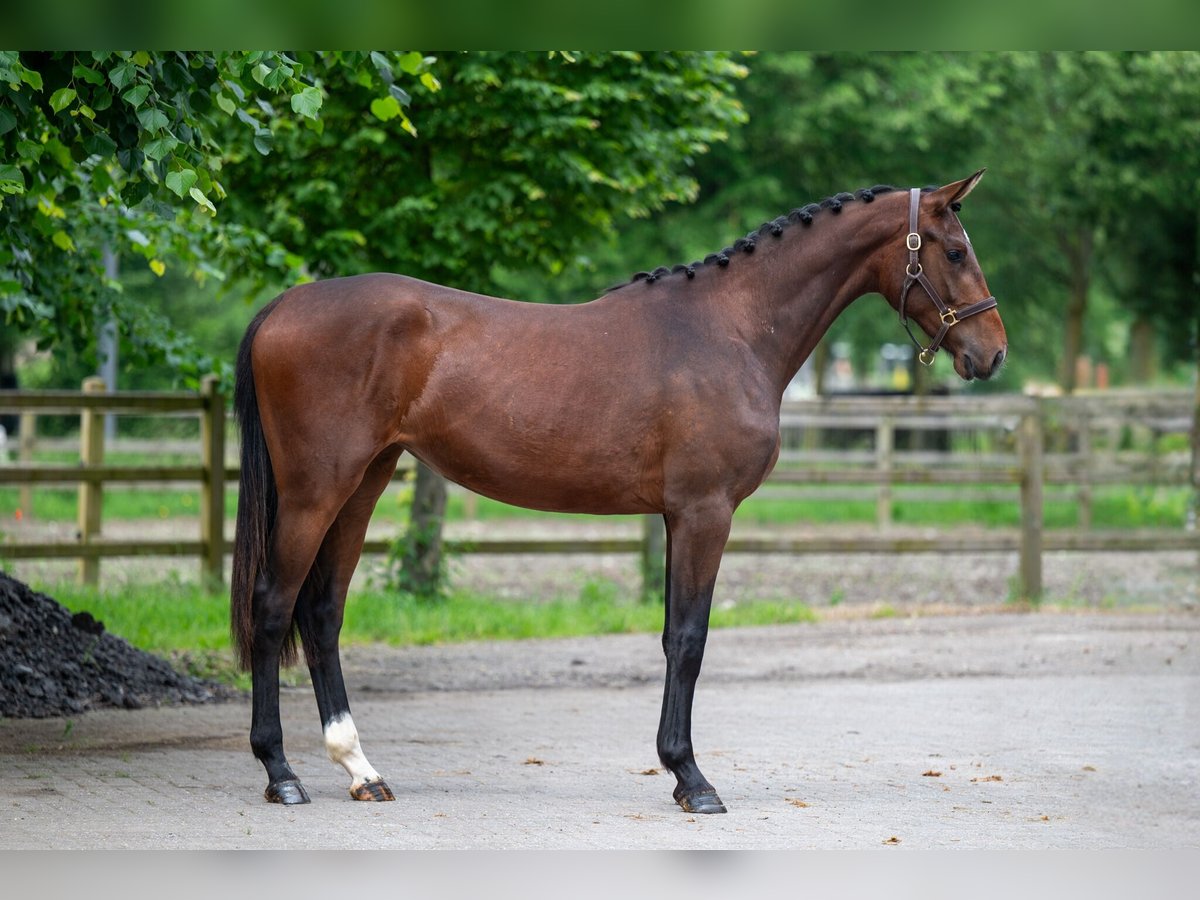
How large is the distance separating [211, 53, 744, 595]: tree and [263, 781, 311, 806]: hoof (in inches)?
208

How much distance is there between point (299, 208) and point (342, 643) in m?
3.27

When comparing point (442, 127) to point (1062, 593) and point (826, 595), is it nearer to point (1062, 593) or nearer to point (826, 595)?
point (826, 595)

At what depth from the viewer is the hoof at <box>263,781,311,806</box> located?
5.87m

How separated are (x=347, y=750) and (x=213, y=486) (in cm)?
609

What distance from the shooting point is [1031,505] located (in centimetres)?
1277

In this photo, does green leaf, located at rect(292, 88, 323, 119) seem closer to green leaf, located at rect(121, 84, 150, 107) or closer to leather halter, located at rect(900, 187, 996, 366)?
green leaf, located at rect(121, 84, 150, 107)

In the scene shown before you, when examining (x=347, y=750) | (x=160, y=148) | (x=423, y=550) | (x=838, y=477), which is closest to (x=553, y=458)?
(x=347, y=750)

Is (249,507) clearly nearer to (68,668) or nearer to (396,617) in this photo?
(68,668)

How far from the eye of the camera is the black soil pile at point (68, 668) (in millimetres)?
7824

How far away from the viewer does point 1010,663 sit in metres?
10.1

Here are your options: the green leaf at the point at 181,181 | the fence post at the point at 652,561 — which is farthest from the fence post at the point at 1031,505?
the green leaf at the point at 181,181

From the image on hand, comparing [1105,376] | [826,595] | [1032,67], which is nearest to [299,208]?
[826,595]

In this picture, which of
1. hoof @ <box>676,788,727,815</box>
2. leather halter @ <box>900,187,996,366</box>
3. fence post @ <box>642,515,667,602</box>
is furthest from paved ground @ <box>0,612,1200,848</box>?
A: leather halter @ <box>900,187,996,366</box>

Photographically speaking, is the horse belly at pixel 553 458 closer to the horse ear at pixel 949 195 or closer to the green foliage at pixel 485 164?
the horse ear at pixel 949 195
